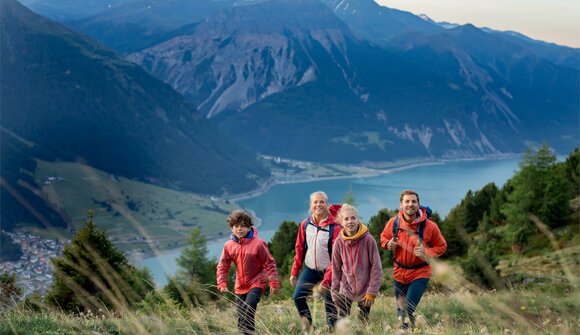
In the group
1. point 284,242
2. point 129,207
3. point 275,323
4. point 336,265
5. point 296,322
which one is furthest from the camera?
point 129,207

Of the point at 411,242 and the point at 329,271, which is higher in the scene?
the point at 411,242

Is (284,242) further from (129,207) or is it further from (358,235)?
(129,207)

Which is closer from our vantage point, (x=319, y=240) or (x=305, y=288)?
(x=319, y=240)

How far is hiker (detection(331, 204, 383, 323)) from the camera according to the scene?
5445mm

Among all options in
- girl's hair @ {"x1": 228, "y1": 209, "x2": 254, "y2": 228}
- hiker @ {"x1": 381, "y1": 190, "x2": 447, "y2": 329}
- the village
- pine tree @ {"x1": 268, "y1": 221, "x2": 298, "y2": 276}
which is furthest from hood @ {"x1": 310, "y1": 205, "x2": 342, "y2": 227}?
the village

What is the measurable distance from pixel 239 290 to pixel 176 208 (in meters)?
178

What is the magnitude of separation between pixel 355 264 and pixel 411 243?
783mm

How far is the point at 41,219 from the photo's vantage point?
494 feet

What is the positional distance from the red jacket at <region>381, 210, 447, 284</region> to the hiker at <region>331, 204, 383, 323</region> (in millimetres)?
371

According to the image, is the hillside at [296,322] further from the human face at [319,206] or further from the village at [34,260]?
the village at [34,260]

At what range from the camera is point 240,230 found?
19.5ft

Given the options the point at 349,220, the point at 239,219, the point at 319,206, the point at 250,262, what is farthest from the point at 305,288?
the point at 349,220

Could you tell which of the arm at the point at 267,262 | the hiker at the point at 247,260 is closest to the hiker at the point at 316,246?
the arm at the point at 267,262

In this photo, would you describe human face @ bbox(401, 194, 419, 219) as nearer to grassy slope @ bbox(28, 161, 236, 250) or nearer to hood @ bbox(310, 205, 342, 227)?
hood @ bbox(310, 205, 342, 227)
